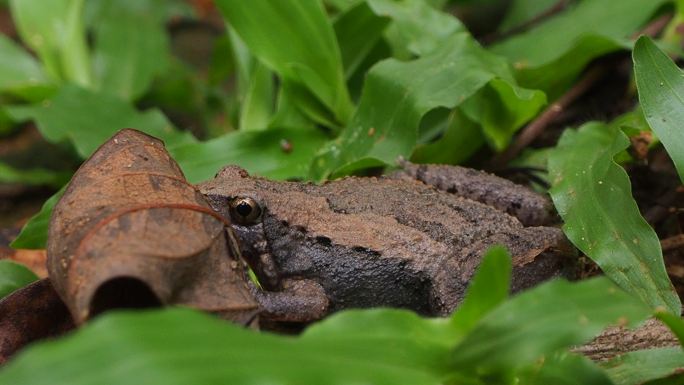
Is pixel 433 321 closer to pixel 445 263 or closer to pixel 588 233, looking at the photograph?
pixel 445 263

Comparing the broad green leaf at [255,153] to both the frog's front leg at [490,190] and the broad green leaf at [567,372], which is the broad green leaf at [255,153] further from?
the broad green leaf at [567,372]

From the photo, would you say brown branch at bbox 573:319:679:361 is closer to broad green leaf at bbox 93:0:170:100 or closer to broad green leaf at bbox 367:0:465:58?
broad green leaf at bbox 367:0:465:58

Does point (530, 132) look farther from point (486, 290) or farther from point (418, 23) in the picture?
point (486, 290)

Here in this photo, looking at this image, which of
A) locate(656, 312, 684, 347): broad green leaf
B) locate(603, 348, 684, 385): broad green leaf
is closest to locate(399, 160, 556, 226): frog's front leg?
locate(603, 348, 684, 385): broad green leaf

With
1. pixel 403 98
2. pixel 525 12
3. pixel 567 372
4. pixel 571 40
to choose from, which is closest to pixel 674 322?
pixel 567 372

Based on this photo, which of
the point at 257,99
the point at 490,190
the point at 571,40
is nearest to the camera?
the point at 490,190
